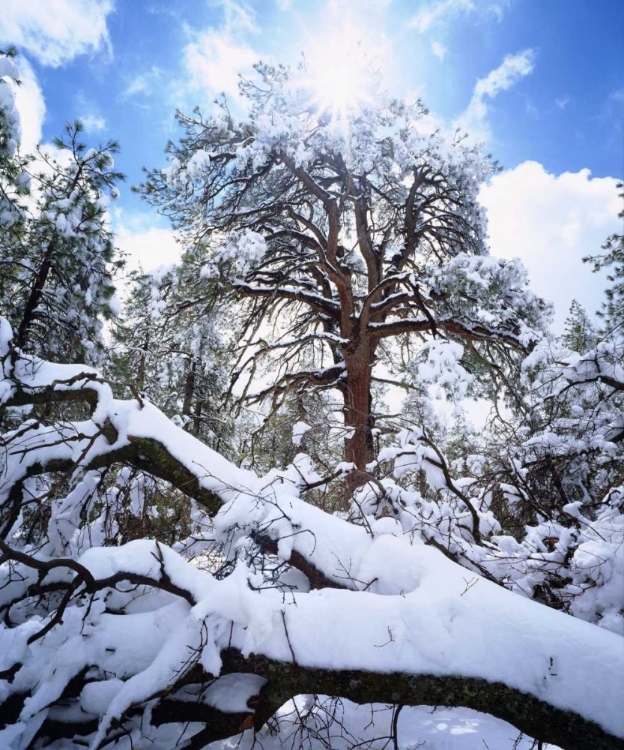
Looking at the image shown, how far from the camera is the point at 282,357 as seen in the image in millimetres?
10711

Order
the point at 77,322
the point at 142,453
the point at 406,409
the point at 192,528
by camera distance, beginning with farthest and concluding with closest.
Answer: the point at 406,409 → the point at 77,322 → the point at 192,528 → the point at 142,453

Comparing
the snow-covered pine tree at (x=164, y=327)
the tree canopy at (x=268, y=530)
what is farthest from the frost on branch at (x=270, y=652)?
the snow-covered pine tree at (x=164, y=327)

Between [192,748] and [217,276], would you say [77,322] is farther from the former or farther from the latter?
[192,748]

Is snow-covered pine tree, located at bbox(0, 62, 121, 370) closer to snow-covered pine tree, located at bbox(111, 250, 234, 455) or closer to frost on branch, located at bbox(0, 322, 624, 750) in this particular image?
snow-covered pine tree, located at bbox(111, 250, 234, 455)

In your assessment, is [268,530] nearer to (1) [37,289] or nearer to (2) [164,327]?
(1) [37,289]

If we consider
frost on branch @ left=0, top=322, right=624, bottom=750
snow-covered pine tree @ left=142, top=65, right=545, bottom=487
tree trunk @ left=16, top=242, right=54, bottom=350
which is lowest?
frost on branch @ left=0, top=322, right=624, bottom=750

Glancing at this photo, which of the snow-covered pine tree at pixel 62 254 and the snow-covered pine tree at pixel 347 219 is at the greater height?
the snow-covered pine tree at pixel 347 219

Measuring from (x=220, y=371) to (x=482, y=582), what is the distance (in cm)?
1245

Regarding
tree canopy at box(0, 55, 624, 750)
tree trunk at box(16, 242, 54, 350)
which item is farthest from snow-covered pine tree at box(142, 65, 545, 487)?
tree trunk at box(16, 242, 54, 350)

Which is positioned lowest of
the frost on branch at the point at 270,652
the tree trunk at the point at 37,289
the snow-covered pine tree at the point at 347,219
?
the frost on branch at the point at 270,652

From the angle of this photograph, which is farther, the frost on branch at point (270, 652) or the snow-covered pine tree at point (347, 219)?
the snow-covered pine tree at point (347, 219)

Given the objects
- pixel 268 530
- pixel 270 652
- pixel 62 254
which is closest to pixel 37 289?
pixel 62 254

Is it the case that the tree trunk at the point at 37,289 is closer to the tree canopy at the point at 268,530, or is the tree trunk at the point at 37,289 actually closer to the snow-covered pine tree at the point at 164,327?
the tree canopy at the point at 268,530

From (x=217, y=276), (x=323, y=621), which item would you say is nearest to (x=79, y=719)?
(x=323, y=621)
